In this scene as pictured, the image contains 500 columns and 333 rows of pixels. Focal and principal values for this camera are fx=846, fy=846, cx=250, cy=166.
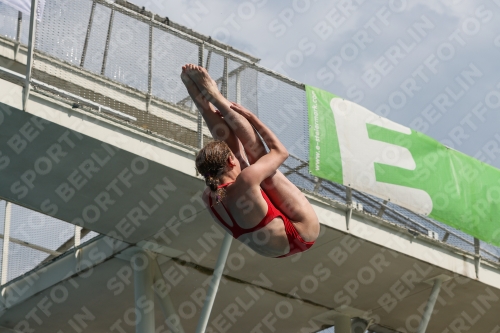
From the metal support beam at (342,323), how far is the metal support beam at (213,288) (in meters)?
4.54

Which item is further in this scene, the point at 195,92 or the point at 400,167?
the point at 400,167

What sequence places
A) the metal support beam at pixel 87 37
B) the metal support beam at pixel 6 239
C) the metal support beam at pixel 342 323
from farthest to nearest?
the metal support beam at pixel 342 323 → the metal support beam at pixel 6 239 → the metal support beam at pixel 87 37

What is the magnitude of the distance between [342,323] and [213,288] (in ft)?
15.6

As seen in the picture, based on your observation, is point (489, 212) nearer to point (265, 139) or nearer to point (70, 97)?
point (70, 97)

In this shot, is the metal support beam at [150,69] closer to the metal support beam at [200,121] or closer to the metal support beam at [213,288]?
the metal support beam at [200,121]

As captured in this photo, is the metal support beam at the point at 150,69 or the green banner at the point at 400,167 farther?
the green banner at the point at 400,167

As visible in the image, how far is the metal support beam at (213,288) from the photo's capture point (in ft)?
38.7

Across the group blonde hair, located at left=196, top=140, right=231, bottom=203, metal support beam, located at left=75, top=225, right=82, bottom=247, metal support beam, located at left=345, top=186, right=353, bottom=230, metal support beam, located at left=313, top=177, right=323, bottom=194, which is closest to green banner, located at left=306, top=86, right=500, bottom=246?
metal support beam, located at left=345, top=186, right=353, bottom=230

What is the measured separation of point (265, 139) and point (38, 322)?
10339 mm

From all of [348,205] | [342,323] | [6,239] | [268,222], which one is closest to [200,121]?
[348,205]

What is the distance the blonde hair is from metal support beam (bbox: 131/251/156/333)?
6.35 meters

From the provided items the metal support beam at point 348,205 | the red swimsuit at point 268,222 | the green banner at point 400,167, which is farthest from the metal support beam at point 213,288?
the red swimsuit at point 268,222

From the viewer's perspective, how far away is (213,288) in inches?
472

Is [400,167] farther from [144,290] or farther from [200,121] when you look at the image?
[144,290]
